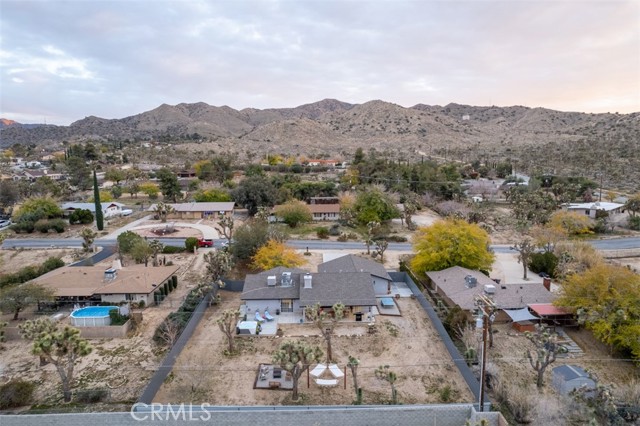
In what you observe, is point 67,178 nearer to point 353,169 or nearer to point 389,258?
point 353,169

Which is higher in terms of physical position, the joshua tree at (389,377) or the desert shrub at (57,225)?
the desert shrub at (57,225)

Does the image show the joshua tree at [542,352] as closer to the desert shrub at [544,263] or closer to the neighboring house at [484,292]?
the neighboring house at [484,292]

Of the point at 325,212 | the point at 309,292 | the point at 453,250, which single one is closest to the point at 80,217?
the point at 325,212

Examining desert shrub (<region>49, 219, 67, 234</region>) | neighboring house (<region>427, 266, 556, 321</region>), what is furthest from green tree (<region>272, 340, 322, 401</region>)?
desert shrub (<region>49, 219, 67, 234</region>)

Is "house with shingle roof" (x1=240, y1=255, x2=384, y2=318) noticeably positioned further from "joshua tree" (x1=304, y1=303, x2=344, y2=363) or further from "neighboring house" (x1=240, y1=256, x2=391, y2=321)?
"joshua tree" (x1=304, y1=303, x2=344, y2=363)

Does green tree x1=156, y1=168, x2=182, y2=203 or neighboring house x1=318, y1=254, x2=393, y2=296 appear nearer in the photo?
neighboring house x1=318, y1=254, x2=393, y2=296

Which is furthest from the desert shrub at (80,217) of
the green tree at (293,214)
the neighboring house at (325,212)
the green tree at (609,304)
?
the green tree at (609,304)
